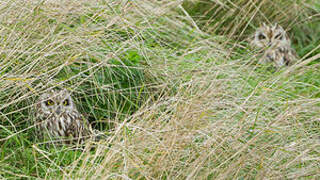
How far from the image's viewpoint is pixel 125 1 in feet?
12.5

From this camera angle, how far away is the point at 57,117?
10.9 feet

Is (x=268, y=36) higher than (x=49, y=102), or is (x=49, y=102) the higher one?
(x=49, y=102)

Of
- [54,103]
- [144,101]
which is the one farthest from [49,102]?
[144,101]

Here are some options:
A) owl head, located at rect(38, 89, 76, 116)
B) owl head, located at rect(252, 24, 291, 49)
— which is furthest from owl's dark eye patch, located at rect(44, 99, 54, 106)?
owl head, located at rect(252, 24, 291, 49)

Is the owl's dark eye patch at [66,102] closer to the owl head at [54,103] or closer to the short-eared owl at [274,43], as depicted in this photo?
the owl head at [54,103]

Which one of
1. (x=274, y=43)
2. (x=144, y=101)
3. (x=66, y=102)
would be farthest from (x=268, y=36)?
(x=66, y=102)

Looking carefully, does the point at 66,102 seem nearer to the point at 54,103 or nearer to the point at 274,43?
the point at 54,103

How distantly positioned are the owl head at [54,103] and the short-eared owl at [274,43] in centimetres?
196

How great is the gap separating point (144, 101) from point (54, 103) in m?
0.54

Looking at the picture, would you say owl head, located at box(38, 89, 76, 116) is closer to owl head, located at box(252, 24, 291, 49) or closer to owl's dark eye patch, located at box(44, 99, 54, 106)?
owl's dark eye patch, located at box(44, 99, 54, 106)

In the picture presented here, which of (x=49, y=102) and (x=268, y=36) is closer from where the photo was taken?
(x=49, y=102)

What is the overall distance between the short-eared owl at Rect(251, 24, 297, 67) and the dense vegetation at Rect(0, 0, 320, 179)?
31 centimetres

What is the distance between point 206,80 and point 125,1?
34.9 inches

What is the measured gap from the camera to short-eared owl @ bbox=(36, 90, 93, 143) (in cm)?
329
